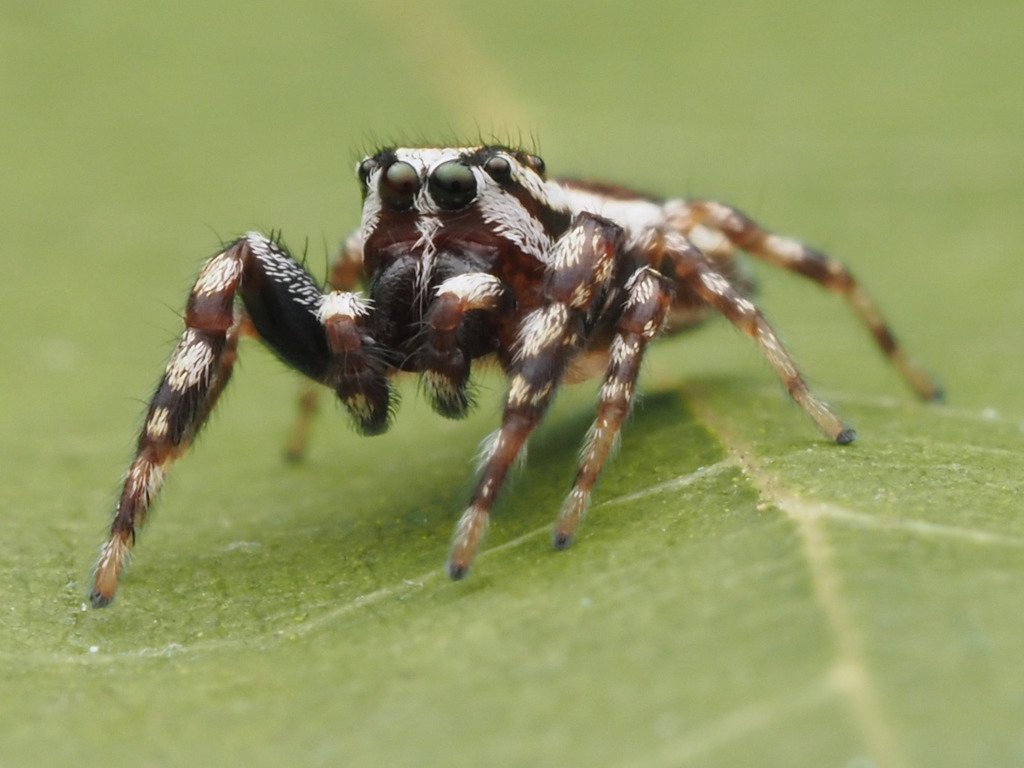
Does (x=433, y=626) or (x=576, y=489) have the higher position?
(x=576, y=489)

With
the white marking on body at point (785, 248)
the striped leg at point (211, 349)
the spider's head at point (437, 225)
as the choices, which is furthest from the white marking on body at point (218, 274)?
the white marking on body at point (785, 248)

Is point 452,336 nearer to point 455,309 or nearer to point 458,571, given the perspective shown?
point 455,309

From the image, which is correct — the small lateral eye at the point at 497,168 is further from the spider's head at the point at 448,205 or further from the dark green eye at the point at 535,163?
the dark green eye at the point at 535,163

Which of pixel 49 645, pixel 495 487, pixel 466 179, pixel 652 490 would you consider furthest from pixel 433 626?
pixel 466 179

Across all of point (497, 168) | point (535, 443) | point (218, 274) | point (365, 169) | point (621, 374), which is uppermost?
point (497, 168)

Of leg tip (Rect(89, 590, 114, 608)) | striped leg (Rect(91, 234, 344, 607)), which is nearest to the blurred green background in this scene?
leg tip (Rect(89, 590, 114, 608))

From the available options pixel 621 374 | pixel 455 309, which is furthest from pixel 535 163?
pixel 621 374

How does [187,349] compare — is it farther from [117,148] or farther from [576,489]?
[117,148]
